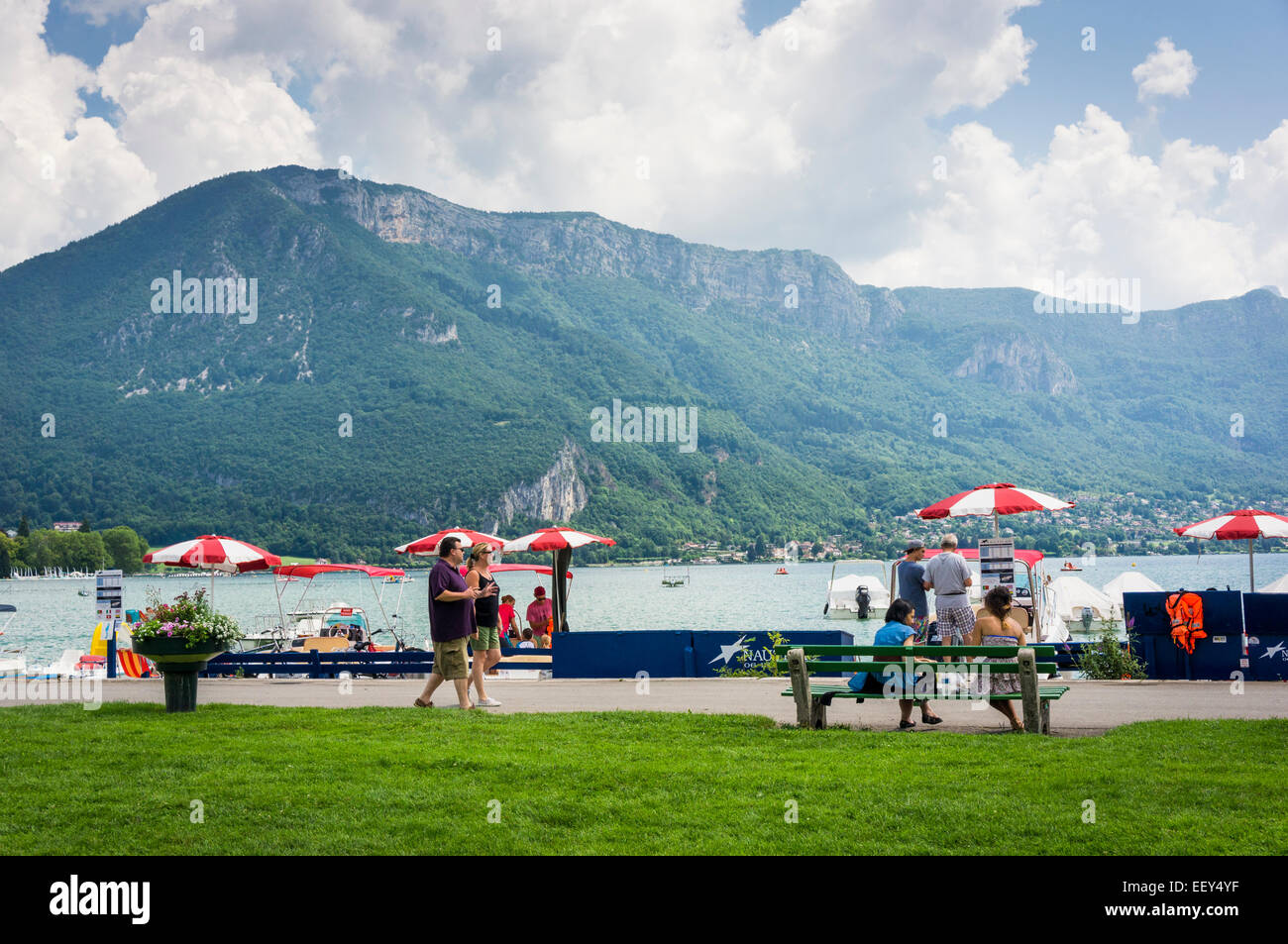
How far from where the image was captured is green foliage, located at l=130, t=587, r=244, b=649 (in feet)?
38.7

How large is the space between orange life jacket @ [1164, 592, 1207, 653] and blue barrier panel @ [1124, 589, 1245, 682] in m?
0.07

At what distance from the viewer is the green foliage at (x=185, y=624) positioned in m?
11.8

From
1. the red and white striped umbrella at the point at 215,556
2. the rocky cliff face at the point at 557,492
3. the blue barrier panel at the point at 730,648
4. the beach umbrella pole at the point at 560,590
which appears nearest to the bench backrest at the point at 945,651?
the blue barrier panel at the point at 730,648

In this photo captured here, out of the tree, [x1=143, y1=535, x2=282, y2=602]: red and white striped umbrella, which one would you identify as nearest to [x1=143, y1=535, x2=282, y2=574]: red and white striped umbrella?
[x1=143, y1=535, x2=282, y2=602]: red and white striped umbrella

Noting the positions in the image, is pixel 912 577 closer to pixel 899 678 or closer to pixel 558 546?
pixel 899 678

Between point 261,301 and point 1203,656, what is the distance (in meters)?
195

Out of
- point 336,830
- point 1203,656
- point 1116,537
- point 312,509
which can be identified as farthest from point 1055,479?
point 336,830

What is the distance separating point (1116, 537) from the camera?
13562 cm

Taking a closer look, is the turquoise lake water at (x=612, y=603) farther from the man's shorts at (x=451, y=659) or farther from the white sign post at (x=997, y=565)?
the white sign post at (x=997, y=565)

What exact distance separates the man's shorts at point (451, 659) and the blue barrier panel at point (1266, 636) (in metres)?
11.3

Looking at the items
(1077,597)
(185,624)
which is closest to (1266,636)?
(185,624)

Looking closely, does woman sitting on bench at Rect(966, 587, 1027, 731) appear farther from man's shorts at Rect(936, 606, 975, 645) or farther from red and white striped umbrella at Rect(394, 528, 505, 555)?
red and white striped umbrella at Rect(394, 528, 505, 555)

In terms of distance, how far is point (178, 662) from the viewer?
39.4 feet
